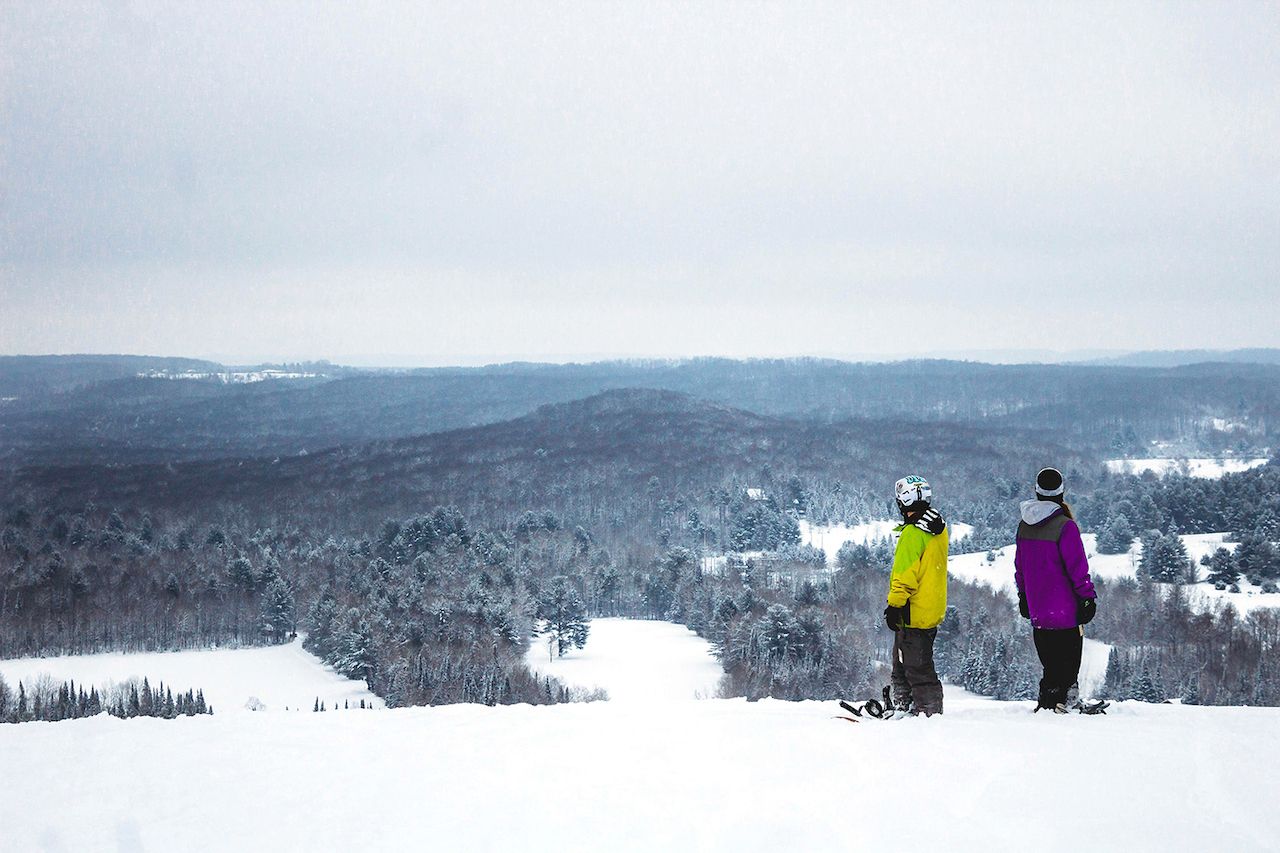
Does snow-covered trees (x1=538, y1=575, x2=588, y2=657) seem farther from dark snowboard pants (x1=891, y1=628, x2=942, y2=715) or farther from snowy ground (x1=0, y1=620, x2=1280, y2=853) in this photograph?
dark snowboard pants (x1=891, y1=628, x2=942, y2=715)

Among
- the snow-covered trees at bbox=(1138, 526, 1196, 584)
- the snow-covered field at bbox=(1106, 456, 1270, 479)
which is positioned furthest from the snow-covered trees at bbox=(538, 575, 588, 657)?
the snow-covered field at bbox=(1106, 456, 1270, 479)

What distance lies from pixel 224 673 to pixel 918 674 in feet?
244

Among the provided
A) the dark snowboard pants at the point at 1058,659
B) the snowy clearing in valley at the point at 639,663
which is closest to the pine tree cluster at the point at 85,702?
the snowy clearing in valley at the point at 639,663

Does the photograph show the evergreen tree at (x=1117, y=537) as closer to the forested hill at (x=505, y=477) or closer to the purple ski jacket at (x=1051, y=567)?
the forested hill at (x=505, y=477)

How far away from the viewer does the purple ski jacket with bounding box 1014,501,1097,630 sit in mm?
7965

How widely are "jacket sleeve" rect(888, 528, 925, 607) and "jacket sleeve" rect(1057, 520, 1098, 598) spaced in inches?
50.0

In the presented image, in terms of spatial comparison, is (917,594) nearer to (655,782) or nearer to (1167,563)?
(655,782)

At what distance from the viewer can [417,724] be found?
28.6 feet

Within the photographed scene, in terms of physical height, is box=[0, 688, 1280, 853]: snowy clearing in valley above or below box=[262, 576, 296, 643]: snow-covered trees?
above

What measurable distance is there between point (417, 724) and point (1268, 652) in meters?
71.1

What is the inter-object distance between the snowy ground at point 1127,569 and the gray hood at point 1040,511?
3043 inches

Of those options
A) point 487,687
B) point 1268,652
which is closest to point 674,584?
point 487,687

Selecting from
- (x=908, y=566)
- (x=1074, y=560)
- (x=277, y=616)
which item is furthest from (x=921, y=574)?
(x=277, y=616)

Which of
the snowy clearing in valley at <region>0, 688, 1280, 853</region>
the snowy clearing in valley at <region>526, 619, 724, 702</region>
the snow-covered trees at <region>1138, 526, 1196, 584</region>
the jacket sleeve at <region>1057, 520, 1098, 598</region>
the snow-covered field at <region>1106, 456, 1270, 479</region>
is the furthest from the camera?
the snow-covered field at <region>1106, 456, 1270, 479</region>
